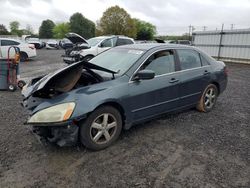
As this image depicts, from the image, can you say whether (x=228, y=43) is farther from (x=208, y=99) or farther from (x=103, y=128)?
(x=103, y=128)

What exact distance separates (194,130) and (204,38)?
16.1 metres

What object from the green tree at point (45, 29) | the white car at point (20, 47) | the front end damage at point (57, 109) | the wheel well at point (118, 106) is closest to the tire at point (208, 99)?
the wheel well at point (118, 106)

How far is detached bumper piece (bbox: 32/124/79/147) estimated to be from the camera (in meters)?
2.64

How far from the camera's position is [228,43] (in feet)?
51.3

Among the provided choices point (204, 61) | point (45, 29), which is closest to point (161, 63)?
point (204, 61)

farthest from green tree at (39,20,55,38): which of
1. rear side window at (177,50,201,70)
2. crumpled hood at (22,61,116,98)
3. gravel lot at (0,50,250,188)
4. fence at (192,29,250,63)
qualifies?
crumpled hood at (22,61,116,98)

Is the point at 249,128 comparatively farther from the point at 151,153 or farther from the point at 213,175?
the point at 151,153

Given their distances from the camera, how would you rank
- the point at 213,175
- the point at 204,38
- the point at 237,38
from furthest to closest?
1. the point at 204,38
2. the point at 237,38
3. the point at 213,175

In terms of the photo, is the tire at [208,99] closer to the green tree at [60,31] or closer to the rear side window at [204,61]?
the rear side window at [204,61]

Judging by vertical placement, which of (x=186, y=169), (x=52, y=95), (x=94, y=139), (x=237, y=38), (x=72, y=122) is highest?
(x=237, y=38)

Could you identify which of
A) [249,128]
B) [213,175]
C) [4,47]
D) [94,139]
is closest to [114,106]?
[94,139]

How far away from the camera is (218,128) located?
151 inches

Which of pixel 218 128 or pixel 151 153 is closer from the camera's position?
pixel 151 153

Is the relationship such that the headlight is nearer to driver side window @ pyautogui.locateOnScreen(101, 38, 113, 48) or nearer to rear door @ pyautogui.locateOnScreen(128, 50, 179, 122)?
rear door @ pyautogui.locateOnScreen(128, 50, 179, 122)
